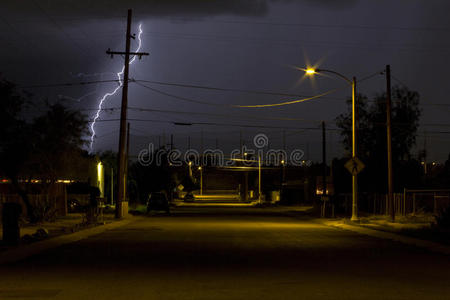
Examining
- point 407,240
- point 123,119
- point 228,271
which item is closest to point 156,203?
point 123,119

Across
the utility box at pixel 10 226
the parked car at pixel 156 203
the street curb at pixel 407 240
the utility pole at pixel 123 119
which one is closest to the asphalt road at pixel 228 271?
the street curb at pixel 407 240

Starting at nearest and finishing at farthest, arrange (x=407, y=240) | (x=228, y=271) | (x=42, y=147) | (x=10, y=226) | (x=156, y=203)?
(x=228, y=271) → (x=10, y=226) → (x=407, y=240) → (x=42, y=147) → (x=156, y=203)

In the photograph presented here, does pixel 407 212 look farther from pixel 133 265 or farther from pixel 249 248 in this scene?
pixel 133 265

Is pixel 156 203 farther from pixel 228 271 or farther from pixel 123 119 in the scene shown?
pixel 228 271

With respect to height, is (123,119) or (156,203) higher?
(123,119)

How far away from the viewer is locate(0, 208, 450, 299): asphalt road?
11.8 meters

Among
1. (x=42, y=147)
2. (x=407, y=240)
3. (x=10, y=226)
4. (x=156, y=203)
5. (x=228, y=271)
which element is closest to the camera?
(x=228, y=271)

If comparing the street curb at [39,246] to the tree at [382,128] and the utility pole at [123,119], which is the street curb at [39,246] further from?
the tree at [382,128]

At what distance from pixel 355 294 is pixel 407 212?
113ft

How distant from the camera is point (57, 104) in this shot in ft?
124

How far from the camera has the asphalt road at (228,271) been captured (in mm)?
11758

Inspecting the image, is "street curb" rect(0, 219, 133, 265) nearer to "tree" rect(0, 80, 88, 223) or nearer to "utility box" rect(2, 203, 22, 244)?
"utility box" rect(2, 203, 22, 244)

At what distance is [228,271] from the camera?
14711 mm

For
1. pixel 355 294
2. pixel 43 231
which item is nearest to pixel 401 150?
pixel 43 231
